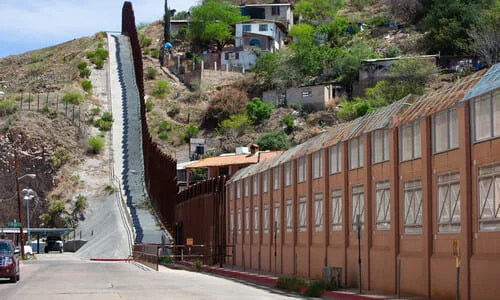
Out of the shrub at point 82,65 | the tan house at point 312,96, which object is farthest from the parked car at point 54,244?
the shrub at point 82,65

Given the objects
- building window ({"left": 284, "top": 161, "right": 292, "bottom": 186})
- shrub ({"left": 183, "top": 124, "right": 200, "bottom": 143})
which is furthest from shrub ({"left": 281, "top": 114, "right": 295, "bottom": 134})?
building window ({"left": 284, "top": 161, "right": 292, "bottom": 186})

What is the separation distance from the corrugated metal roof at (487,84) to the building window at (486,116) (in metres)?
0.17

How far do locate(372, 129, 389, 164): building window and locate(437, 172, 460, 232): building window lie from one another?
4812 millimetres

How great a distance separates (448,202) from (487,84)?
3737 mm

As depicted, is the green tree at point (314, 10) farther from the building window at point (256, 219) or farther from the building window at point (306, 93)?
the building window at point (256, 219)

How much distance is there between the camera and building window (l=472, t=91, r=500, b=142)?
80.9ft

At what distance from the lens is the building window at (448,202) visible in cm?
2678

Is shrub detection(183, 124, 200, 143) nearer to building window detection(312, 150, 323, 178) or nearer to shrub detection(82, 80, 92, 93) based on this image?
shrub detection(82, 80, 92, 93)

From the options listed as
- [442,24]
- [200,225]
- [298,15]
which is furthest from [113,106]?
[298,15]

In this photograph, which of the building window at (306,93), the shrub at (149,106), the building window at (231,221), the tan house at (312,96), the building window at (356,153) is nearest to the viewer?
the building window at (356,153)

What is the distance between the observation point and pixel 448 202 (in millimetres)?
27328

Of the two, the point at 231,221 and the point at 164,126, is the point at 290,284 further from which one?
the point at 164,126

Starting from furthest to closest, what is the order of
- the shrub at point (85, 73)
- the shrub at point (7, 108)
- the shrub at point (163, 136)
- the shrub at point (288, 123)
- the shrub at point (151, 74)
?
1. the shrub at point (151, 74)
2. the shrub at point (85, 73)
3. the shrub at point (163, 136)
4. the shrub at point (288, 123)
5. the shrub at point (7, 108)

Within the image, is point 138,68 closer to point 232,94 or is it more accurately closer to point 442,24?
point 232,94
